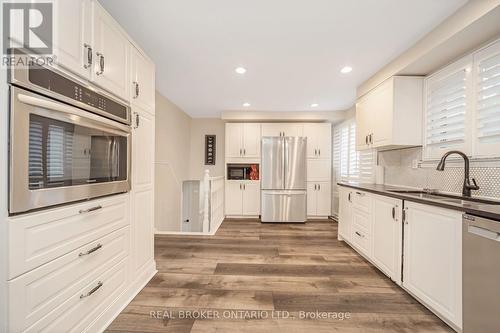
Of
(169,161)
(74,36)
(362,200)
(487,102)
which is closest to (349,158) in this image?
(362,200)

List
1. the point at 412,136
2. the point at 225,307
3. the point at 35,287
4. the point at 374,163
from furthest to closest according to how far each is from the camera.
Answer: the point at 374,163 → the point at 412,136 → the point at 225,307 → the point at 35,287

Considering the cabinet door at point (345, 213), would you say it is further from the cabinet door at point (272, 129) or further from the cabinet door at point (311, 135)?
the cabinet door at point (272, 129)

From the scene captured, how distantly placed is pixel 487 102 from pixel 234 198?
405cm

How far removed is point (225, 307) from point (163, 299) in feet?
1.77

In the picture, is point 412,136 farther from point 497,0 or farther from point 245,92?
point 245,92

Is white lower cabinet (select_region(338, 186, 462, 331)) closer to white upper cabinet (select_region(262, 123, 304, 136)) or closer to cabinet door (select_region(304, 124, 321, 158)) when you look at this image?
cabinet door (select_region(304, 124, 321, 158))

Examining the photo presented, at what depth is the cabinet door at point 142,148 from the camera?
1.91m

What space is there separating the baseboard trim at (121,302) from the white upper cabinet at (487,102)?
10.3 feet

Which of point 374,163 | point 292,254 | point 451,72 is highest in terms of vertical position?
point 451,72

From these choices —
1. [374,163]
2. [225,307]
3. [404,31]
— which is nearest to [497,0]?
[404,31]

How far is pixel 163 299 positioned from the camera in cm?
189

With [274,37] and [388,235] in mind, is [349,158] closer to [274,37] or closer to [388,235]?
[388,235]

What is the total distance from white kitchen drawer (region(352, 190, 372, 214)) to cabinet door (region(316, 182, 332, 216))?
1980 millimetres

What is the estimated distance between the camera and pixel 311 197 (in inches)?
194
